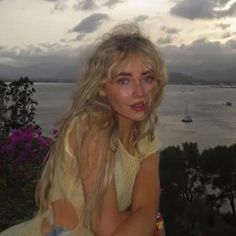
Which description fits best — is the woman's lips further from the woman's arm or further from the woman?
the woman's arm

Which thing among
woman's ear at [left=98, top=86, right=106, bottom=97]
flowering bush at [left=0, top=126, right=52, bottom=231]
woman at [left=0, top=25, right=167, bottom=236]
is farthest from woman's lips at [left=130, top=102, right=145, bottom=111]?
flowering bush at [left=0, top=126, right=52, bottom=231]

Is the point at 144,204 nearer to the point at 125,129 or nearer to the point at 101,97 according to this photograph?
the point at 125,129

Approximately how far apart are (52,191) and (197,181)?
18.9 metres

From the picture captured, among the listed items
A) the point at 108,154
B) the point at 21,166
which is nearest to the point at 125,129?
the point at 108,154

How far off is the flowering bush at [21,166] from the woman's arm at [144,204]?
8.43ft

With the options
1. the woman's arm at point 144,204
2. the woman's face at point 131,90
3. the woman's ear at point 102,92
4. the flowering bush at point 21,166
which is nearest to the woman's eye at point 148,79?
the woman's face at point 131,90

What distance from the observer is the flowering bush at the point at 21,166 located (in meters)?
4.23

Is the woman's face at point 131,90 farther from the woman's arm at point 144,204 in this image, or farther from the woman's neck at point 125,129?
the woman's arm at point 144,204

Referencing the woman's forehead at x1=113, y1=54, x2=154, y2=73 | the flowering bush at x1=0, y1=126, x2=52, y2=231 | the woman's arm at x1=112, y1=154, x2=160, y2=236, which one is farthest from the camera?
the flowering bush at x1=0, y1=126, x2=52, y2=231

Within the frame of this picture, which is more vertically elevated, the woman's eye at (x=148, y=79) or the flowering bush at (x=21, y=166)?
the woman's eye at (x=148, y=79)

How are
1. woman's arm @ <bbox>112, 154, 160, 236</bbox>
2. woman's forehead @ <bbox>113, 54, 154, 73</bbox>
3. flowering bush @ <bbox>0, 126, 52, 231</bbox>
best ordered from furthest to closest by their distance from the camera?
flowering bush @ <bbox>0, 126, 52, 231</bbox>
woman's forehead @ <bbox>113, 54, 154, 73</bbox>
woman's arm @ <bbox>112, 154, 160, 236</bbox>

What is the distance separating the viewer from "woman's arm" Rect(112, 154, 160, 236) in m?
1.57

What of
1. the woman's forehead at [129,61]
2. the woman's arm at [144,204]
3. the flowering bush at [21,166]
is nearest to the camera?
the woman's arm at [144,204]

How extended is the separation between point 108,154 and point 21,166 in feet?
9.38
